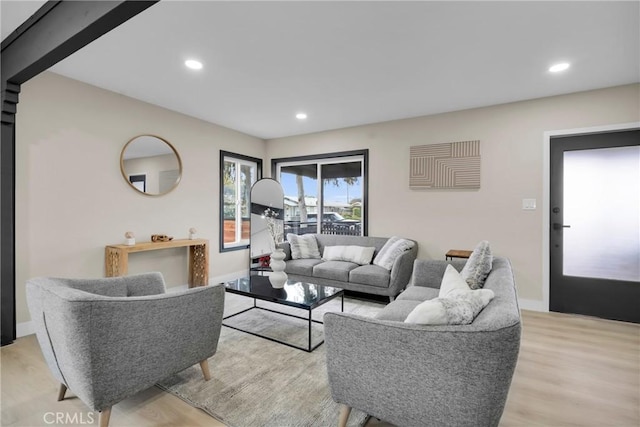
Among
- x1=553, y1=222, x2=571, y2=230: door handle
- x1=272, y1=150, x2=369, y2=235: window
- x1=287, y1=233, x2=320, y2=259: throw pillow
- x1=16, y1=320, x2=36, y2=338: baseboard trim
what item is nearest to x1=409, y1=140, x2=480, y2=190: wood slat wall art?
x1=272, y1=150, x2=369, y2=235: window

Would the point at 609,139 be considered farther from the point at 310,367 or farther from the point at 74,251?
the point at 74,251

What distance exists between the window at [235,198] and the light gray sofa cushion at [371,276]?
7.48ft

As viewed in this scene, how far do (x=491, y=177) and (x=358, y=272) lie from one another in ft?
6.81

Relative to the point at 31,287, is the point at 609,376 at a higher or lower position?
lower

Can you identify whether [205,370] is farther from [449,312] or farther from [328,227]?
[328,227]

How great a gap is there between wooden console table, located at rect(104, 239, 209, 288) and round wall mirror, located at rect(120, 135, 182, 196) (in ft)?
2.31

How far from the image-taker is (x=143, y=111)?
3650 millimetres

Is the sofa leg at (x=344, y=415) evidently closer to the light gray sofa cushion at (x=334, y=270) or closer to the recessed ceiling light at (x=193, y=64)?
the light gray sofa cushion at (x=334, y=270)

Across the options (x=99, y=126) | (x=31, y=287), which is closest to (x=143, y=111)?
(x=99, y=126)

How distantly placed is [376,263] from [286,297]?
165 centimetres

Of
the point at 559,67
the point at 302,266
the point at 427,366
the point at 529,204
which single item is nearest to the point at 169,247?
the point at 302,266

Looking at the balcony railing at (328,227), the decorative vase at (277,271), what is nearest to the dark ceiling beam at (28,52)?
the decorative vase at (277,271)

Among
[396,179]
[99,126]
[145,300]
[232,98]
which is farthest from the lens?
[396,179]

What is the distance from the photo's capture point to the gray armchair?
4.59 feet
